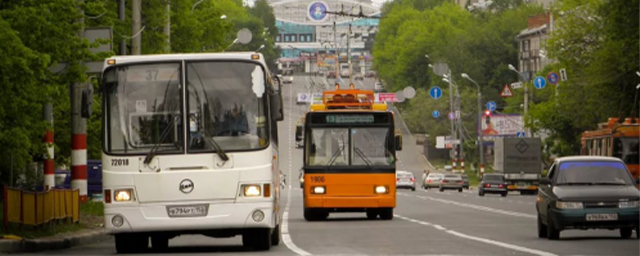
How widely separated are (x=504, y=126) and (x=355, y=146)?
81176mm

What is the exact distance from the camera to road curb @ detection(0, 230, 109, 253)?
2256 centimetres

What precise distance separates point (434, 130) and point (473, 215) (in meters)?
102

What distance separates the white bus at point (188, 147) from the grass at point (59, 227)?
3.97 m

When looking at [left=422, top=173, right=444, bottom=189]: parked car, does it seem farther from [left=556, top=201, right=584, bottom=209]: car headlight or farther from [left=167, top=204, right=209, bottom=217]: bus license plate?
[left=167, top=204, right=209, bottom=217]: bus license plate

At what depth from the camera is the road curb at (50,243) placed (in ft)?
74.0

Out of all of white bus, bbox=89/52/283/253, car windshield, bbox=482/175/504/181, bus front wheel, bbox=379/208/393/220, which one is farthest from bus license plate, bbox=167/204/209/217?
car windshield, bbox=482/175/504/181

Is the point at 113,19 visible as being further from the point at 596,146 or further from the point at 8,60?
the point at 596,146

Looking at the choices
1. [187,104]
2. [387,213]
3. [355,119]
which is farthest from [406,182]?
[187,104]

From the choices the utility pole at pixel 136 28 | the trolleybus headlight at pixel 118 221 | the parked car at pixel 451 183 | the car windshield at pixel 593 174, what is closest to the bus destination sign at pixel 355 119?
the utility pole at pixel 136 28

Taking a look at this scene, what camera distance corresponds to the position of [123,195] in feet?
68.7

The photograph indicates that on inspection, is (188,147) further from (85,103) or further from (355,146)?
(355,146)

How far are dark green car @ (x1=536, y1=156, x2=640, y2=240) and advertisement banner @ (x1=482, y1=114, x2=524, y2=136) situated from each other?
8794cm

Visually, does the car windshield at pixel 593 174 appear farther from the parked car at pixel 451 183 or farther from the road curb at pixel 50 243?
the parked car at pixel 451 183

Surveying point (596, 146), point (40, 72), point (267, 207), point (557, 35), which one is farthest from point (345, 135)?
point (557, 35)
